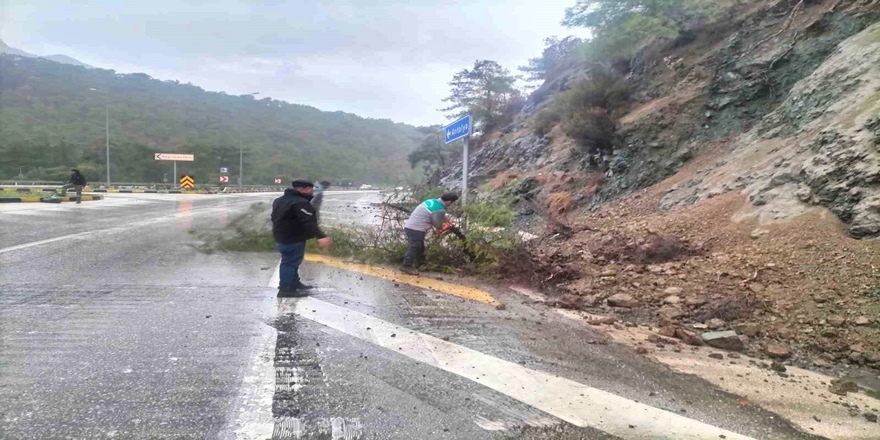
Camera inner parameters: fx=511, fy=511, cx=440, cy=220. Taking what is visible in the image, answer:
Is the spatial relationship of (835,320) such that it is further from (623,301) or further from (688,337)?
(623,301)

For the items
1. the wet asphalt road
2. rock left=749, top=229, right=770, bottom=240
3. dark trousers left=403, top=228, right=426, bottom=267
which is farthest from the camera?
dark trousers left=403, top=228, right=426, bottom=267

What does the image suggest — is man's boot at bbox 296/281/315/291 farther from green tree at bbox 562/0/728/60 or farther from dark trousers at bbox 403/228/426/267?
green tree at bbox 562/0/728/60

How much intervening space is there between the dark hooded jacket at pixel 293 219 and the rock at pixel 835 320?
5.13 m

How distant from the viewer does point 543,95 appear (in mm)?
30797

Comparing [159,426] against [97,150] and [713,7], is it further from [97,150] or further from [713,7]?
[97,150]

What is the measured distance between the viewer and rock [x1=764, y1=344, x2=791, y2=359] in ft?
13.8

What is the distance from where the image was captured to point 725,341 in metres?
4.44

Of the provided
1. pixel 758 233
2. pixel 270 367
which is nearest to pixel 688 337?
pixel 758 233

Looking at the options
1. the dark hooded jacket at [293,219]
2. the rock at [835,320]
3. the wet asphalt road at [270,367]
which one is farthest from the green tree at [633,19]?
the dark hooded jacket at [293,219]

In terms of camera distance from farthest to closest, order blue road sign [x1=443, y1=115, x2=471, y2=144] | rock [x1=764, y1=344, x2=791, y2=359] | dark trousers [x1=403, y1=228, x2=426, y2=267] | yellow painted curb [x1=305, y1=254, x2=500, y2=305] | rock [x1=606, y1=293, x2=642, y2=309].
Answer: blue road sign [x1=443, y1=115, x2=471, y2=144] < dark trousers [x1=403, y1=228, x2=426, y2=267] < yellow painted curb [x1=305, y1=254, x2=500, y2=305] < rock [x1=606, y1=293, x2=642, y2=309] < rock [x1=764, y1=344, x2=791, y2=359]

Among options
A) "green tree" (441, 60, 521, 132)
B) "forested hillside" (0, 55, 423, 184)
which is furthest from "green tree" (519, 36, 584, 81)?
"forested hillside" (0, 55, 423, 184)

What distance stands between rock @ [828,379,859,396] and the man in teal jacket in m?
4.77

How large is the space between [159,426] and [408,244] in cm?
532

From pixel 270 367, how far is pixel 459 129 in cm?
631
